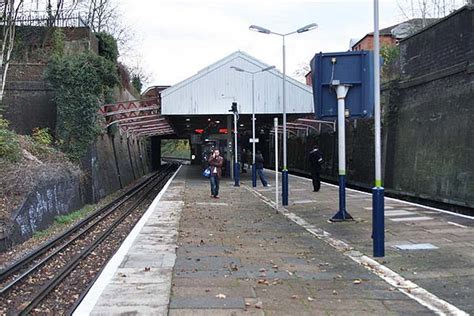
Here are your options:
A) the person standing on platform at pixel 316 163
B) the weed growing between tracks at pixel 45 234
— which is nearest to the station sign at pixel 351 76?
the weed growing between tracks at pixel 45 234

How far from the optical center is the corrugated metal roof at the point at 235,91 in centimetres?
3147

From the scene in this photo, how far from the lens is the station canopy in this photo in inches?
1238

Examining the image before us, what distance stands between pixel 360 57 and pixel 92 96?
52.5ft

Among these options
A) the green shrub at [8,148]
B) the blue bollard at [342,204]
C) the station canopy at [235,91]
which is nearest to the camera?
the blue bollard at [342,204]

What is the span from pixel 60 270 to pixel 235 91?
23.3m

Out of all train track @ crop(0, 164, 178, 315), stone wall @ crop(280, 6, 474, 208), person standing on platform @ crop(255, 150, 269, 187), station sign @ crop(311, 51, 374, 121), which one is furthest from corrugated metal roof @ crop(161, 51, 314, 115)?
station sign @ crop(311, 51, 374, 121)

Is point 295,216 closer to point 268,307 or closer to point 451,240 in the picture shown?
point 451,240

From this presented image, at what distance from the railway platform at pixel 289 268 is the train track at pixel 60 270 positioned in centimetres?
78

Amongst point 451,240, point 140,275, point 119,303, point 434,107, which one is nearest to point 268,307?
point 119,303

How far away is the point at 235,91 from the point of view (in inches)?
1262

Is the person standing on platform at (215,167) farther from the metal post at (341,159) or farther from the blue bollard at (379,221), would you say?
the blue bollard at (379,221)

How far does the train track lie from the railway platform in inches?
30.5

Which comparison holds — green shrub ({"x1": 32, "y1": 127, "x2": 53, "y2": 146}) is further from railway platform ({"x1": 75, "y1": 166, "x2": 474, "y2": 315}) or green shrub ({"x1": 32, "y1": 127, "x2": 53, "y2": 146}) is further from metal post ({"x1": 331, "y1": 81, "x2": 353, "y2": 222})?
metal post ({"x1": 331, "y1": 81, "x2": 353, "y2": 222})

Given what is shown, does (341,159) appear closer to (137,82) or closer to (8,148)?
(8,148)
